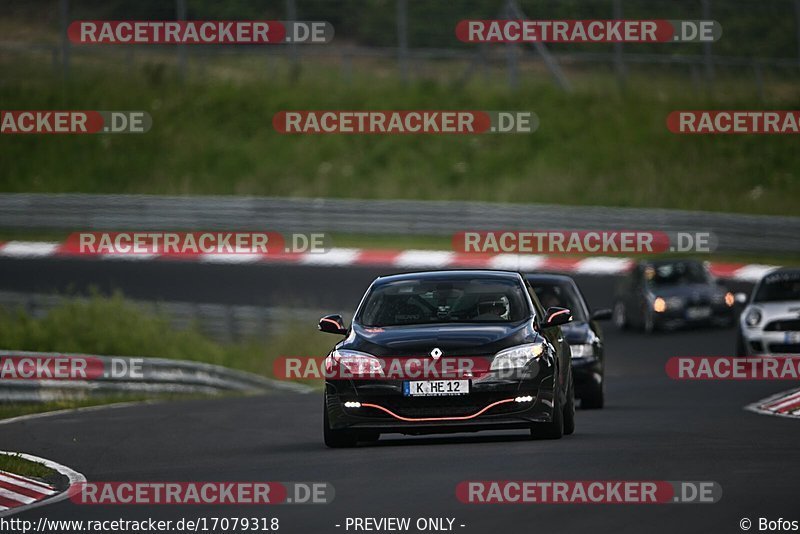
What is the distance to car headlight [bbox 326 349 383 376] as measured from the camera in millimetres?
13672

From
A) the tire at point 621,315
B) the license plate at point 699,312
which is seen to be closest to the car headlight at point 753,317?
the license plate at point 699,312

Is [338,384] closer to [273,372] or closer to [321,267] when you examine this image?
[273,372]

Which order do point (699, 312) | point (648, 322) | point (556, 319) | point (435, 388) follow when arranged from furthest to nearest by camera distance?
point (648, 322), point (699, 312), point (556, 319), point (435, 388)

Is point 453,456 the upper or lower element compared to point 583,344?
lower

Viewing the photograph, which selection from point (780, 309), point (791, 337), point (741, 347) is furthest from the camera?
point (741, 347)

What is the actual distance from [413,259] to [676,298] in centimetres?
815

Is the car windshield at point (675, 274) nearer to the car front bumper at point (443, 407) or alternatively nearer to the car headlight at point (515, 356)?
the car headlight at point (515, 356)

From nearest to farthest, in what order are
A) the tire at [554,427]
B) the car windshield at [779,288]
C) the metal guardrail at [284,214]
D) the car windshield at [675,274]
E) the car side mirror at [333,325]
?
1. the tire at [554,427]
2. the car side mirror at [333,325]
3. the car windshield at [779,288]
4. the car windshield at [675,274]
5. the metal guardrail at [284,214]

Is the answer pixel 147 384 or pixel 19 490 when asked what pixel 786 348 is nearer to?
pixel 147 384

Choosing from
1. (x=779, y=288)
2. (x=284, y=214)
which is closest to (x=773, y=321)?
(x=779, y=288)

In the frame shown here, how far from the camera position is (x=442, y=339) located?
13.8 metres

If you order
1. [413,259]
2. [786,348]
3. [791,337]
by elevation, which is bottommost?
[786,348]

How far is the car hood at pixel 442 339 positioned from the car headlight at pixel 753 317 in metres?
9.36

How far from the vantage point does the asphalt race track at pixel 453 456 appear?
10.0 meters
